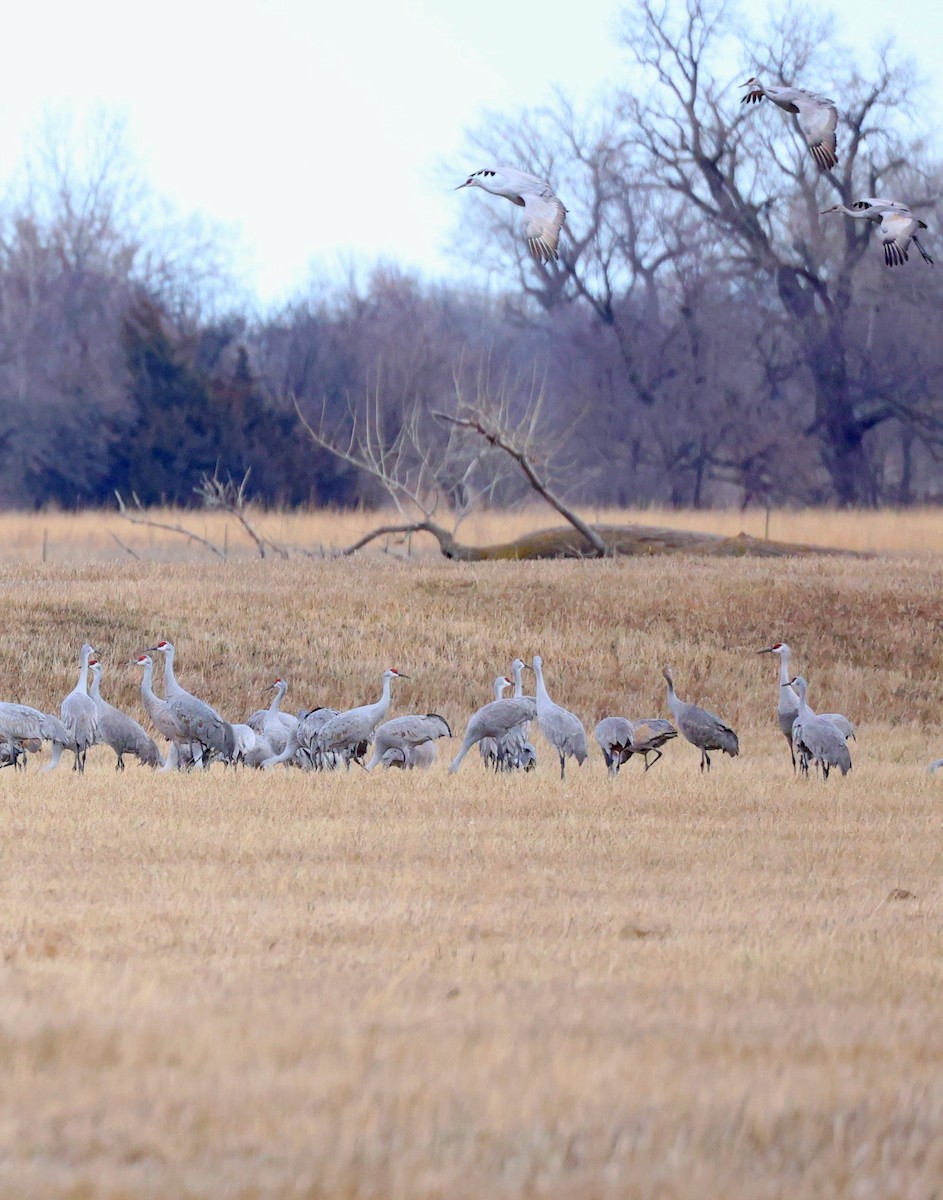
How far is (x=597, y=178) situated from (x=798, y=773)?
38403 mm

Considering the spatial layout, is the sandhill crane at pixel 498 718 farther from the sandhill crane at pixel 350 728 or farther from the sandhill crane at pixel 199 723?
the sandhill crane at pixel 199 723

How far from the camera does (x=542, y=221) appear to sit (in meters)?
13.6

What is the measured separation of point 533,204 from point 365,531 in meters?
22.5

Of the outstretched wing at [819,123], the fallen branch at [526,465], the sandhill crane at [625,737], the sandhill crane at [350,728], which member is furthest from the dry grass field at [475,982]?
the fallen branch at [526,465]

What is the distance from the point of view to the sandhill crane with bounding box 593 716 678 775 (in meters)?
13.0

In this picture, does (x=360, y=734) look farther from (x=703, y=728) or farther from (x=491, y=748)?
(x=703, y=728)

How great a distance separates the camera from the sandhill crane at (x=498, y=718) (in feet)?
42.4

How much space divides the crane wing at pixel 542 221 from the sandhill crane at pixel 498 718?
11.7ft

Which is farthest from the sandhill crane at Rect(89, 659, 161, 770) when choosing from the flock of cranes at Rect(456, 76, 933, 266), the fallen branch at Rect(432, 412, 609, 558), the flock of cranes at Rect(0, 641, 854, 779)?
the fallen branch at Rect(432, 412, 609, 558)

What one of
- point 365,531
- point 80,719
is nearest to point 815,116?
point 80,719

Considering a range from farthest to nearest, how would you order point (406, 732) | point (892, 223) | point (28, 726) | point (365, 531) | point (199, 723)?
point (365, 531) < point (892, 223) < point (406, 732) < point (199, 723) < point (28, 726)

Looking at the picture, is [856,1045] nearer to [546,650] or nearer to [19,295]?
[546,650]

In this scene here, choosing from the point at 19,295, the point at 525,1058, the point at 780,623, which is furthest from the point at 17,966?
the point at 19,295

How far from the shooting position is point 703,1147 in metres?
4.16
